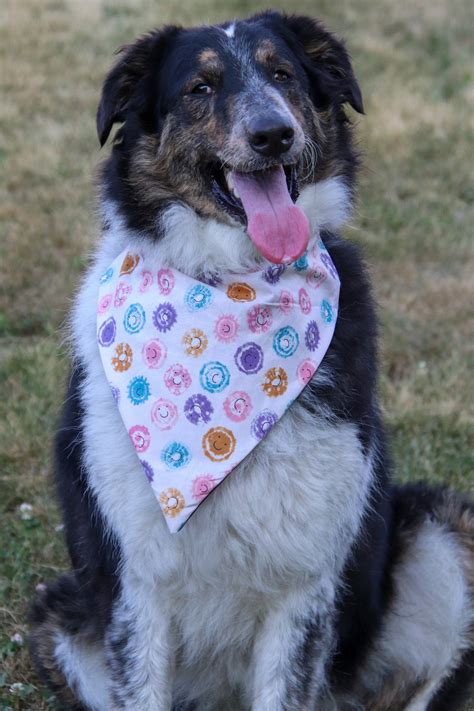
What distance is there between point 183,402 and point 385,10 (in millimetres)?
11031

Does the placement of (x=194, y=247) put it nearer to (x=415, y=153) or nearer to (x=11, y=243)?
(x=11, y=243)

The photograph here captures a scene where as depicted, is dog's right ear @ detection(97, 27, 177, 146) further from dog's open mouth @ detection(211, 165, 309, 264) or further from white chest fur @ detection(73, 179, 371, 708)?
white chest fur @ detection(73, 179, 371, 708)

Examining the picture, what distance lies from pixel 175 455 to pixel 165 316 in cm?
45

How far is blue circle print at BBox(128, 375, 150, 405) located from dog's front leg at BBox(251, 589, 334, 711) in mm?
778

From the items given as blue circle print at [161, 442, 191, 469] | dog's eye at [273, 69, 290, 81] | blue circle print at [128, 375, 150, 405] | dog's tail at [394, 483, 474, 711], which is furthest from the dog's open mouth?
dog's tail at [394, 483, 474, 711]

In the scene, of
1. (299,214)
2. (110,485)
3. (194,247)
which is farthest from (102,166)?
(110,485)

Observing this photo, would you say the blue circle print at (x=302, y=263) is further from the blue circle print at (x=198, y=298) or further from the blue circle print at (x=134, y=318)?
the blue circle print at (x=134, y=318)

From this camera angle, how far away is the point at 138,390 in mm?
3262

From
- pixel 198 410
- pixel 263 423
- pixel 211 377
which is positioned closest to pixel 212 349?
pixel 211 377

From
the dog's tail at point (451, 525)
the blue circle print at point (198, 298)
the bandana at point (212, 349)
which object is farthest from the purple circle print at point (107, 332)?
the dog's tail at point (451, 525)

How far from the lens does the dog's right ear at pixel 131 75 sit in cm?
342

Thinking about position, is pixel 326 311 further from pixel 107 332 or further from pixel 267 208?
pixel 107 332

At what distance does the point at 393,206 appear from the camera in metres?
8.30

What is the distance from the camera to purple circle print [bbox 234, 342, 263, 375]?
335 centimetres
